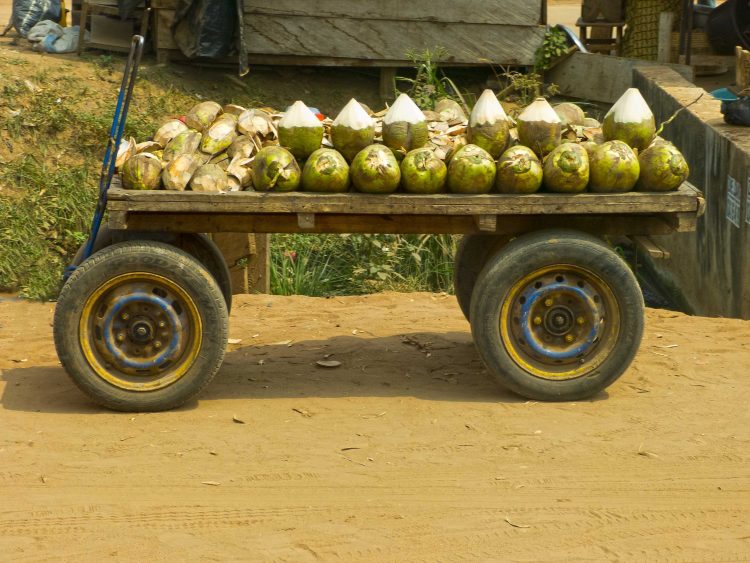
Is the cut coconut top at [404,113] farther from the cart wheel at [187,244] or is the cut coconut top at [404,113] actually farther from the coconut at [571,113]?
the cart wheel at [187,244]

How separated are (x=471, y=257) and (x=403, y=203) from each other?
1405mm

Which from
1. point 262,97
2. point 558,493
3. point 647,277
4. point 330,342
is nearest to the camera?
point 558,493

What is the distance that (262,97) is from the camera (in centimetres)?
1270

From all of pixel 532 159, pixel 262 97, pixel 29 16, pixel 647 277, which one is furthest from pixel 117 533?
pixel 29 16

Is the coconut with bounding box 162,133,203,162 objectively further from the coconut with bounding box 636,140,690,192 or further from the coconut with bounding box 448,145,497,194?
the coconut with bounding box 636,140,690,192

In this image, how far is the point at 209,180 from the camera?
586cm

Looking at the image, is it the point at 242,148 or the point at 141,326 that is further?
the point at 242,148

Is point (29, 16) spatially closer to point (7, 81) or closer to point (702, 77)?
point (7, 81)

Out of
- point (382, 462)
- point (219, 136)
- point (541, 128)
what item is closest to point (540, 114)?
point (541, 128)

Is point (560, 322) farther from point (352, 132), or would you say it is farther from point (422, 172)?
point (352, 132)

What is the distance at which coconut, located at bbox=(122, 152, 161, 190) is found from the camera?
230 inches

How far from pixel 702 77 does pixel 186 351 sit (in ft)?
Answer: 32.9

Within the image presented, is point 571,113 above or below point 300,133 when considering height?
above

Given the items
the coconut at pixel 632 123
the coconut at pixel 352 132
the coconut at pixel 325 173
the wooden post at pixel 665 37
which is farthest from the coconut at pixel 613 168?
the wooden post at pixel 665 37
